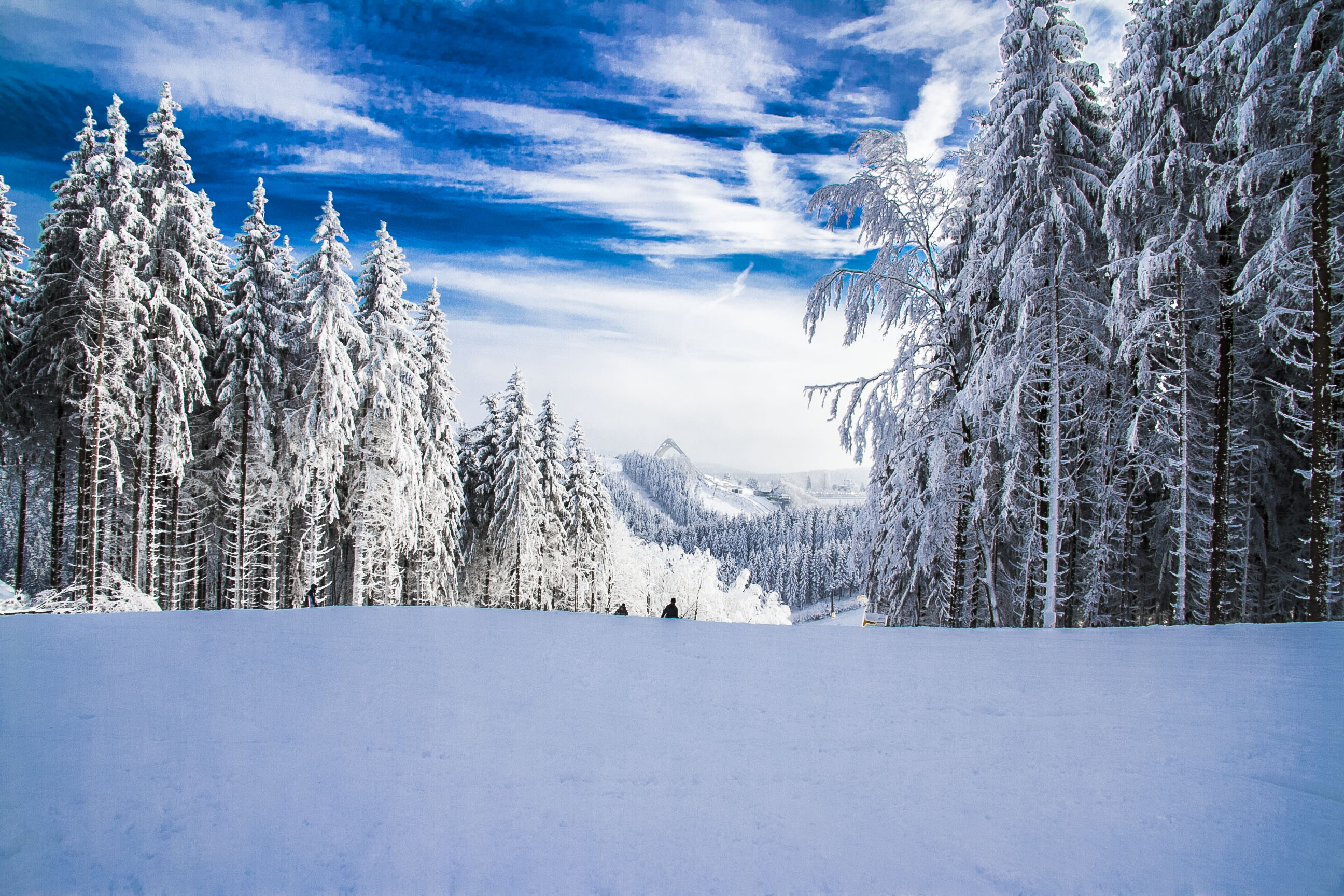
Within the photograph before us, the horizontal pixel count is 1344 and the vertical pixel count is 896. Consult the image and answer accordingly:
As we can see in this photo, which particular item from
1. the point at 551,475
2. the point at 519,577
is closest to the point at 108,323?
the point at 519,577

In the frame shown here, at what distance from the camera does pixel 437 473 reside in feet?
76.6

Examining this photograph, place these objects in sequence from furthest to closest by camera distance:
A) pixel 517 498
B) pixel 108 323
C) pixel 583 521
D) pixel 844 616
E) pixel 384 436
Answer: pixel 844 616, pixel 583 521, pixel 517 498, pixel 384 436, pixel 108 323

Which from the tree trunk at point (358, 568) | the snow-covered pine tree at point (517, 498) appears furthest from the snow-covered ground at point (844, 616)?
the tree trunk at point (358, 568)

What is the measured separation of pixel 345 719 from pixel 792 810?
13.8ft

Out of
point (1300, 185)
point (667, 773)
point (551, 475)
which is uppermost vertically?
point (1300, 185)

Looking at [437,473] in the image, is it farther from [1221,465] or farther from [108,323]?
[1221,465]

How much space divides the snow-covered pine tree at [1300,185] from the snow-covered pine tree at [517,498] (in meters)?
22.0

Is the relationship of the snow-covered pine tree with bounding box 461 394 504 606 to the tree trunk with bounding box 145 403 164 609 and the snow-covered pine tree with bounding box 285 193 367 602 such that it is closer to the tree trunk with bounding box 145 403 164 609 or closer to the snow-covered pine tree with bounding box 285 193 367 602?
the snow-covered pine tree with bounding box 285 193 367 602

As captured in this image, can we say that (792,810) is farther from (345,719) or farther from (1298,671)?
(1298,671)

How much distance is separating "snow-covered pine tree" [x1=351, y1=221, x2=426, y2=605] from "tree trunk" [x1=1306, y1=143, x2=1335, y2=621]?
71.5 ft

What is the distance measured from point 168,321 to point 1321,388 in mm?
A: 25422

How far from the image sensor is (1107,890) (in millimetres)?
3688

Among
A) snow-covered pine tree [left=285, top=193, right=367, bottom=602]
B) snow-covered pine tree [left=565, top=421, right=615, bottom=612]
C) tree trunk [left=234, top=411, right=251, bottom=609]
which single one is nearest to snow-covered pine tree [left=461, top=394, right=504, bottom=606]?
snow-covered pine tree [left=565, top=421, right=615, bottom=612]

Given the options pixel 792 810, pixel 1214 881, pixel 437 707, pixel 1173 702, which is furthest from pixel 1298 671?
pixel 437 707
